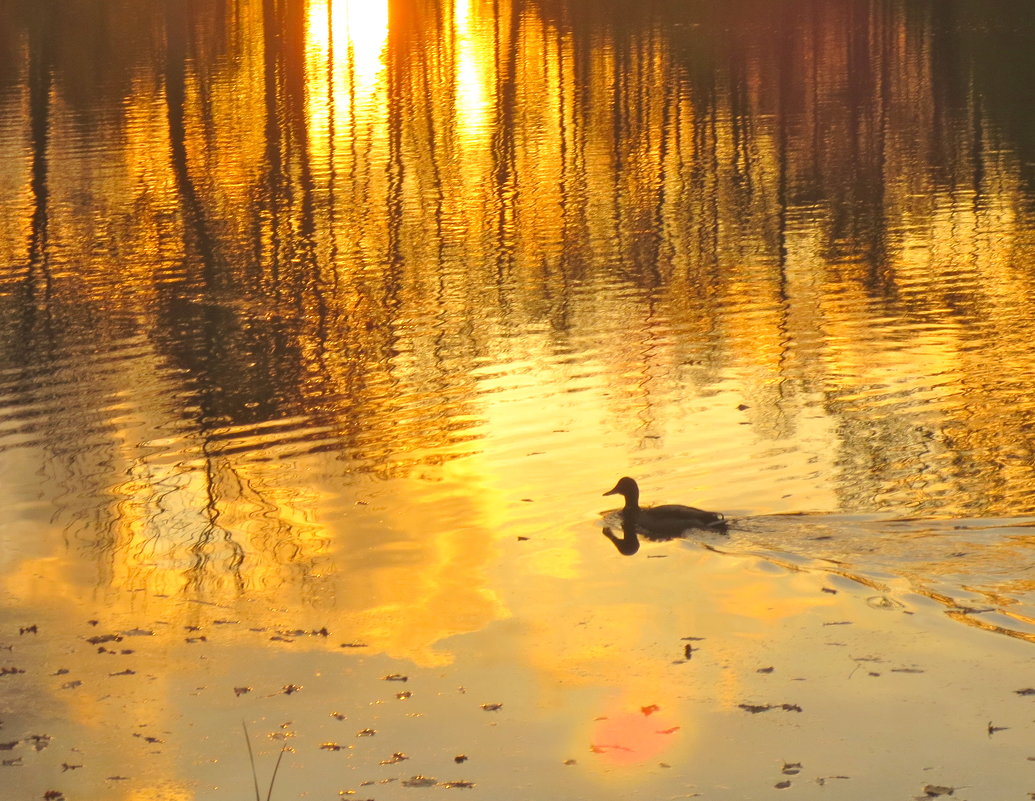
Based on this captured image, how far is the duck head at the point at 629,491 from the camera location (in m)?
14.7

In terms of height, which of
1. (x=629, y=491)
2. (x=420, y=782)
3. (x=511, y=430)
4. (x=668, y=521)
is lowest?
(x=420, y=782)

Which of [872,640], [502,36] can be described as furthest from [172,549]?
[502,36]

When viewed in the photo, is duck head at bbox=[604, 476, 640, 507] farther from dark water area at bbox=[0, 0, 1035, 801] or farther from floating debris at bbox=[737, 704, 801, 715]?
floating debris at bbox=[737, 704, 801, 715]

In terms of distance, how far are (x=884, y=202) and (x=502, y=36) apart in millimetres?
41355

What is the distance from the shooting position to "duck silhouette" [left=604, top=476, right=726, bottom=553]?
1416cm

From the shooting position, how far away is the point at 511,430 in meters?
18.2

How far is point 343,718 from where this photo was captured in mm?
10977

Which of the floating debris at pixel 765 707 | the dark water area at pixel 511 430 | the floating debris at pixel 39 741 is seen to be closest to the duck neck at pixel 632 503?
the dark water area at pixel 511 430

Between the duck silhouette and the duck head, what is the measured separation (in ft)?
0.35

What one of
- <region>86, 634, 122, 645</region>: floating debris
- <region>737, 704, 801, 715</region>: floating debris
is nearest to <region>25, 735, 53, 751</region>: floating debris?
<region>86, 634, 122, 645</region>: floating debris

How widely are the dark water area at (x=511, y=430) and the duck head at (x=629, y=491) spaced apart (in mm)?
418

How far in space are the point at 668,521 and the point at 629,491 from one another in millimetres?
755

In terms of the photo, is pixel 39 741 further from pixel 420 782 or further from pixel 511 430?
pixel 511 430

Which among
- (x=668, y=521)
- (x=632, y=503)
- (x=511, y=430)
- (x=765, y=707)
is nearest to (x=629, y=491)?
(x=632, y=503)
